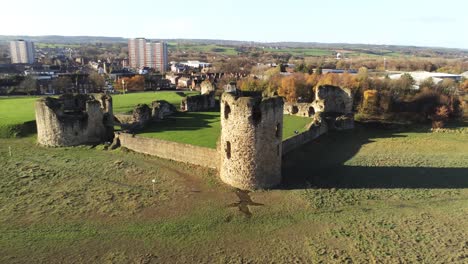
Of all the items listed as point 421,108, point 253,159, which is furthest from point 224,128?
point 421,108

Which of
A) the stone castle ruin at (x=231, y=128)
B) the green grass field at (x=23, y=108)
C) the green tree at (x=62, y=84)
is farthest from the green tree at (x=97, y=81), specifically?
the stone castle ruin at (x=231, y=128)

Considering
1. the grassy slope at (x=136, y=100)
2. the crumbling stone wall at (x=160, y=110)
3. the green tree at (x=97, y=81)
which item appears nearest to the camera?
the crumbling stone wall at (x=160, y=110)

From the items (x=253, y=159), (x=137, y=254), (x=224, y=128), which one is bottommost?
(x=137, y=254)

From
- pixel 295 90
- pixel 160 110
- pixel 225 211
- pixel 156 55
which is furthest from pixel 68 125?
pixel 156 55

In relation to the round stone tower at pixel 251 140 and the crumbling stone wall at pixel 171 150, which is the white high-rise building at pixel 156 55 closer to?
the crumbling stone wall at pixel 171 150

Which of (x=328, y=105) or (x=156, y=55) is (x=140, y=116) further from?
(x=156, y=55)

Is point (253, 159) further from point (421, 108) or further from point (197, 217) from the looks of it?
point (421, 108)
